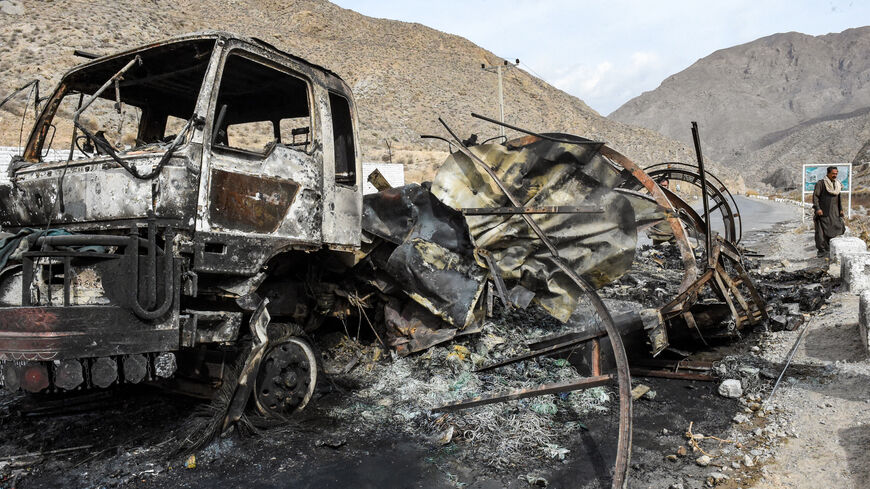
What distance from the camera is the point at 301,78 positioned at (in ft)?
13.6

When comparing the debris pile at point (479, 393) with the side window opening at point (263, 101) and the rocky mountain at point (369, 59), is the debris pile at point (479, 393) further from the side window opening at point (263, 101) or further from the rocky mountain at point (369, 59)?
the rocky mountain at point (369, 59)

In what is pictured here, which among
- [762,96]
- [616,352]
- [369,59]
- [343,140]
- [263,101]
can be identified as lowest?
[616,352]

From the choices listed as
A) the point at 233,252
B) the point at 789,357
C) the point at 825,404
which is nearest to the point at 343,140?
the point at 233,252

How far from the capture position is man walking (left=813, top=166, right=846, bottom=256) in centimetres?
1080

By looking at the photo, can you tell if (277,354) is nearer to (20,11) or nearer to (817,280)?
(817,280)

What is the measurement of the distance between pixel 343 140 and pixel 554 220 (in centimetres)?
195

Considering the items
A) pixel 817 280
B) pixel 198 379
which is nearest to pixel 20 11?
pixel 198 379

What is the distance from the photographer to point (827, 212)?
10.9 meters

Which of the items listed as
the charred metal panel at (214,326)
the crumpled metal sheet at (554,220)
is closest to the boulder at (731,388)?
the crumpled metal sheet at (554,220)

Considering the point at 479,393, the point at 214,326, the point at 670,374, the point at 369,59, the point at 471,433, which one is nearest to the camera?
the point at 214,326

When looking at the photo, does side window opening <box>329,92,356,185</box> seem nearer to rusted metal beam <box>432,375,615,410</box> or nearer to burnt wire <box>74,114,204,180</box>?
burnt wire <box>74,114,204,180</box>

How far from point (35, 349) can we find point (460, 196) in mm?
3270

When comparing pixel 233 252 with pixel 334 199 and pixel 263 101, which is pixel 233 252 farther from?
pixel 263 101

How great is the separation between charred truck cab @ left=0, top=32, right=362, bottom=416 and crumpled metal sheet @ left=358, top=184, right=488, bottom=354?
48cm
